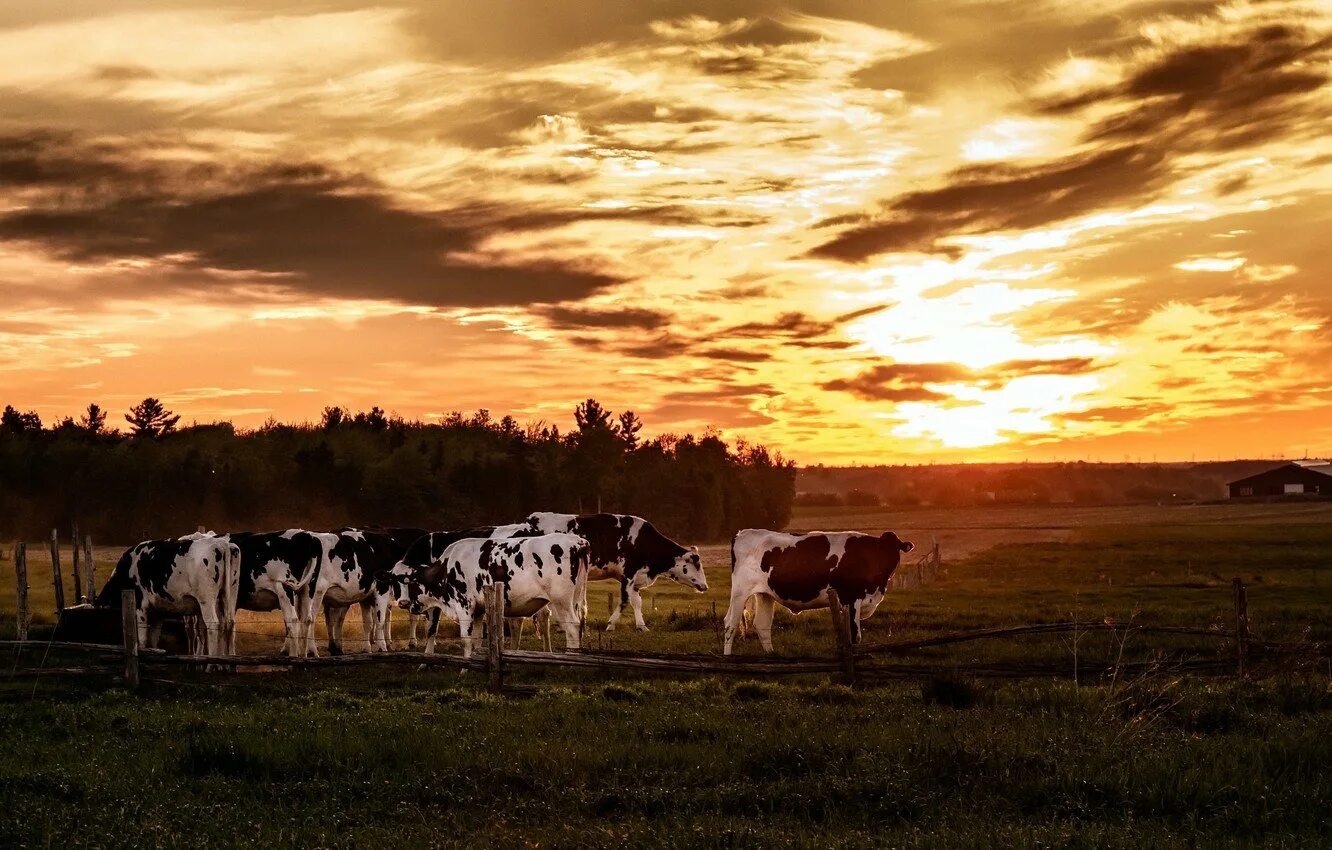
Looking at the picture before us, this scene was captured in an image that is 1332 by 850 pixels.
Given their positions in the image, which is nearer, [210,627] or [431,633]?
[210,627]

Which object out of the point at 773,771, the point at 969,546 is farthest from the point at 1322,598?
the point at 969,546

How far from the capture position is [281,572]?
26719 millimetres

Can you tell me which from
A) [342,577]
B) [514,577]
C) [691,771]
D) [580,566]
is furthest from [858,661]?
[342,577]

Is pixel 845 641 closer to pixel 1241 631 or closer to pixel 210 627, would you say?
pixel 1241 631

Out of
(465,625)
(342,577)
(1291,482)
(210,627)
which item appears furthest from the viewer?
(1291,482)

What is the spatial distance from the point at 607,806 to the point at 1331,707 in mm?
10466

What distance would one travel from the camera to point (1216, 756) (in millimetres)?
12375

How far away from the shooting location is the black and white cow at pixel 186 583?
2483cm

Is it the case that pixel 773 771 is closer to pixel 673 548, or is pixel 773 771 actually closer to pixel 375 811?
pixel 375 811

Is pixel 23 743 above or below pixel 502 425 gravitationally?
below

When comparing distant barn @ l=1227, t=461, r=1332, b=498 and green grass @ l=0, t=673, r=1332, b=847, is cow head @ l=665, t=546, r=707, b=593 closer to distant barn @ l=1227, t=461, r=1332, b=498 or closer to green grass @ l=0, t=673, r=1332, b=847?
green grass @ l=0, t=673, r=1332, b=847

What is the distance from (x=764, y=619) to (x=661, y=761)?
12743 millimetres

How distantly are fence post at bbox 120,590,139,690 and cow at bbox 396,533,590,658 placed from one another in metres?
6.31

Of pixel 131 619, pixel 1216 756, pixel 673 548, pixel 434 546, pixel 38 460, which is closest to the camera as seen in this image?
pixel 1216 756
